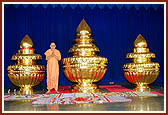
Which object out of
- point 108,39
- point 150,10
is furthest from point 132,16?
point 108,39

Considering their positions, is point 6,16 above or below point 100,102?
above

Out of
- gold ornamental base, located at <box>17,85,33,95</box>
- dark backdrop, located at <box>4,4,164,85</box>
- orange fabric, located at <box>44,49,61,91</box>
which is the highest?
dark backdrop, located at <box>4,4,164,85</box>

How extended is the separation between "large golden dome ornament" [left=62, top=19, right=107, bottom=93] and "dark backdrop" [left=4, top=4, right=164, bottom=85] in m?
1.79

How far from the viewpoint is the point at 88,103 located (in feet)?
8.49

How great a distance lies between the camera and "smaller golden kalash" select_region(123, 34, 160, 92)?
3764mm

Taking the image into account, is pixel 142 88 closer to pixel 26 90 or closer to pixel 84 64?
pixel 84 64

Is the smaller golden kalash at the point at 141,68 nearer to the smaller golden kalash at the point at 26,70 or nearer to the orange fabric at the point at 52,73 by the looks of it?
the orange fabric at the point at 52,73

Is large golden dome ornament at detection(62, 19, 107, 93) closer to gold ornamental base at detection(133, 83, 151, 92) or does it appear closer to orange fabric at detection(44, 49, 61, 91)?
orange fabric at detection(44, 49, 61, 91)

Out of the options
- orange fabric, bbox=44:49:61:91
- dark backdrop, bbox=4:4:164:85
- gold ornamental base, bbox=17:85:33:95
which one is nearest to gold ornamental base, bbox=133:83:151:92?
orange fabric, bbox=44:49:61:91

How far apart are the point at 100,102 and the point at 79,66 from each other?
3.68 feet

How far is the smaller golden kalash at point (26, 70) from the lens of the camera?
3582 millimetres

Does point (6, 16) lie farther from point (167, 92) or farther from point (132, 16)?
point (167, 92)

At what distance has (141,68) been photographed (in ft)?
12.3

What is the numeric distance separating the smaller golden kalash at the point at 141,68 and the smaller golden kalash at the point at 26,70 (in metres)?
1.65
